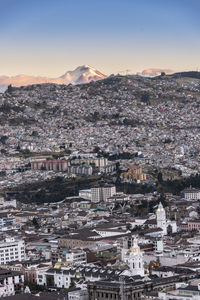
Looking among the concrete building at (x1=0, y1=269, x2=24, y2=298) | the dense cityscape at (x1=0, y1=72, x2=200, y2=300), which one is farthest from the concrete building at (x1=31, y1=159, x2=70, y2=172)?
the concrete building at (x1=0, y1=269, x2=24, y2=298)

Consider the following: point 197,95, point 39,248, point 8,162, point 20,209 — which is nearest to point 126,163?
point 8,162

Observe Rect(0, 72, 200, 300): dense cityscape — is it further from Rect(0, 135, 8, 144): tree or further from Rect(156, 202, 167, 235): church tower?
Rect(0, 135, 8, 144): tree

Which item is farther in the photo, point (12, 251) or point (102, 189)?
point (102, 189)

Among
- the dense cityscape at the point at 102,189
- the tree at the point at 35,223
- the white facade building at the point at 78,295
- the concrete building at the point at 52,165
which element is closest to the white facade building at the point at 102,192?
the dense cityscape at the point at 102,189

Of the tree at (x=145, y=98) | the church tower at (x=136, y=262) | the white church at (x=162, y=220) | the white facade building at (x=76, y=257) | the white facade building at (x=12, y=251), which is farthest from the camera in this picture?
the tree at (x=145, y=98)

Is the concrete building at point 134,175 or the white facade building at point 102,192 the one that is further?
the concrete building at point 134,175

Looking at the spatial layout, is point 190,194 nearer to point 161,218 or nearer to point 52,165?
point 161,218

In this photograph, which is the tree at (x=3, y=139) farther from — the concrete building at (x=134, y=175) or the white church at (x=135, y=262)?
the white church at (x=135, y=262)

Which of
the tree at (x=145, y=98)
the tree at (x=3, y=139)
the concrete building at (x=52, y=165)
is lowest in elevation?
the concrete building at (x=52, y=165)

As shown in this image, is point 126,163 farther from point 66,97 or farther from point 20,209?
point 66,97

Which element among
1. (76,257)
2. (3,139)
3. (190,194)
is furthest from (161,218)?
(3,139)
